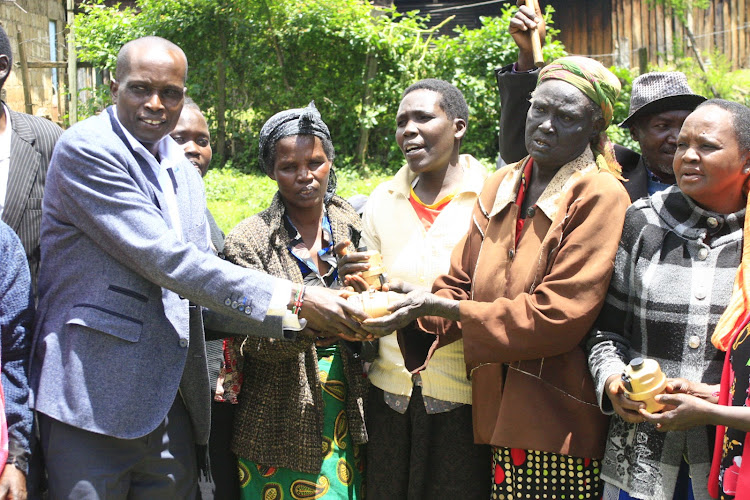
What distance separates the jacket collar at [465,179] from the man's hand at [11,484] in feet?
6.62

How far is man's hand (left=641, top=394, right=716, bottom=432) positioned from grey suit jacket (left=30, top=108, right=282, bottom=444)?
161 cm

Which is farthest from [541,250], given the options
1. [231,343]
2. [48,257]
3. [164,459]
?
[48,257]

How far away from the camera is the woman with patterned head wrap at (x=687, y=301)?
104 inches

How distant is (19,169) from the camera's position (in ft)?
11.0

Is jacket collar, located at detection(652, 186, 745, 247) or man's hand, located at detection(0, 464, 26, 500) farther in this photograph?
jacket collar, located at detection(652, 186, 745, 247)

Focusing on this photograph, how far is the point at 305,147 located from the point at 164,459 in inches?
58.8

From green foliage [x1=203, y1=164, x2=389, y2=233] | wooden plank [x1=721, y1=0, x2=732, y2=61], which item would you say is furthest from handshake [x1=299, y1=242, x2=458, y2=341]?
wooden plank [x1=721, y1=0, x2=732, y2=61]

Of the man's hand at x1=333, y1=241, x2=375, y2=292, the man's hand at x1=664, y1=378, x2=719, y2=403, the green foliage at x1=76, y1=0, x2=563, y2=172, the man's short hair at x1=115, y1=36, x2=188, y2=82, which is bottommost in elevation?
the man's hand at x1=664, y1=378, x2=719, y2=403

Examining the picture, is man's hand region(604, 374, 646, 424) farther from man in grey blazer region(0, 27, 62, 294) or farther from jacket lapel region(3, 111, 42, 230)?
jacket lapel region(3, 111, 42, 230)

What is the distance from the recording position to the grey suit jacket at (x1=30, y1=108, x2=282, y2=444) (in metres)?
2.76

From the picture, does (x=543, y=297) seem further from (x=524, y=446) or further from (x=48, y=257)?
(x=48, y=257)

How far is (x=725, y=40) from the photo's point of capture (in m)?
14.3

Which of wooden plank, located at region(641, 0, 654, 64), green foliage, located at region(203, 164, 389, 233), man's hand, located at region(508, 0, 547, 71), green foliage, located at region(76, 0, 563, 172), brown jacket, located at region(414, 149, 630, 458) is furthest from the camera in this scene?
wooden plank, located at region(641, 0, 654, 64)

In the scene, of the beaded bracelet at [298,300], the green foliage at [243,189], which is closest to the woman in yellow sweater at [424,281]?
the beaded bracelet at [298,300]
